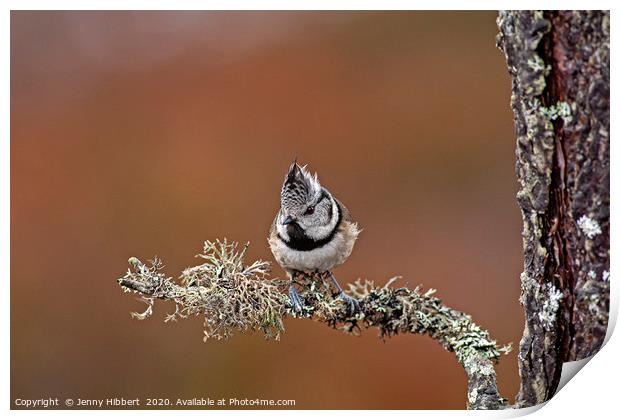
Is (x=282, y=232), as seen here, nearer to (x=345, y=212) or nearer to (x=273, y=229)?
(x=273, y=229)

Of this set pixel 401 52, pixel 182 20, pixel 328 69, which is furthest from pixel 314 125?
pixel 182 20

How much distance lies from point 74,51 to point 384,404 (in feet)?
4.02

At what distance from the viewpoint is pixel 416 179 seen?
6.19 feet

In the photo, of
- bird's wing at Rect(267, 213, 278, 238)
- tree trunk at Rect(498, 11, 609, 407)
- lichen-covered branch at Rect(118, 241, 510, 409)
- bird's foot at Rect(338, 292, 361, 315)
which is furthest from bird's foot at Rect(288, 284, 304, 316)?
tree trunk at Rect(498, 11, 609, 407)

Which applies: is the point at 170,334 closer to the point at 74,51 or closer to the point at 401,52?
the point at 74,51

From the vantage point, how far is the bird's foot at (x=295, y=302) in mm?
1635

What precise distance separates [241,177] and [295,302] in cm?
41

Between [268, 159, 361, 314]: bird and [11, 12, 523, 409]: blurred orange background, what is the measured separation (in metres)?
0.04

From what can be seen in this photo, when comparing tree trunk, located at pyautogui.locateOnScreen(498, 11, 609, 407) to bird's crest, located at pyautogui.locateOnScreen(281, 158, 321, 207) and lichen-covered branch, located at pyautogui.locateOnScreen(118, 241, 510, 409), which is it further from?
bird's crest, located at pyautogui.locateOnScreen(281, 158, 321, 207)

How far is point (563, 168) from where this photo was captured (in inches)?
58.7

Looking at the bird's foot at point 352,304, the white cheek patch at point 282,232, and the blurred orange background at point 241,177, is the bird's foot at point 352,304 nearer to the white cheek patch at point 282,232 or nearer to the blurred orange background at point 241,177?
the blurred orange background at point 241,177

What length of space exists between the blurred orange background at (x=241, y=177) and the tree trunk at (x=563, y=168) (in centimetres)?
10

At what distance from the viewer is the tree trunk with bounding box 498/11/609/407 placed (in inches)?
57.7

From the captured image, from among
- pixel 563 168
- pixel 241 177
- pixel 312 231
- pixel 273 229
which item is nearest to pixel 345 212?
pixel 312 231
